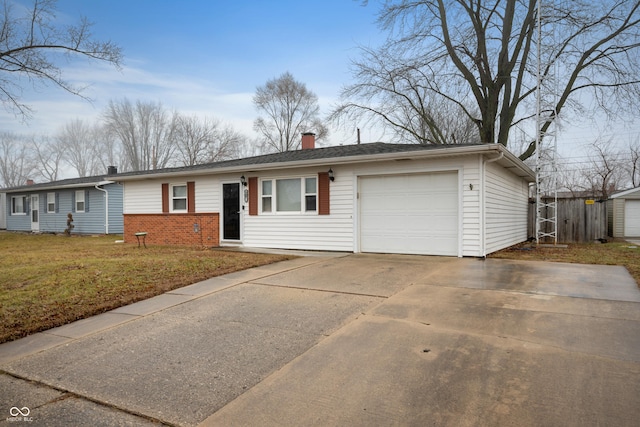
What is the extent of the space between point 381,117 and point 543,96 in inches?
328

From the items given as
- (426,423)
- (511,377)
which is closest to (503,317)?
(511,377)

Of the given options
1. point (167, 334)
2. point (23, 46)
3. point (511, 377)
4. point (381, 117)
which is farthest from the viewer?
point (381, 117)

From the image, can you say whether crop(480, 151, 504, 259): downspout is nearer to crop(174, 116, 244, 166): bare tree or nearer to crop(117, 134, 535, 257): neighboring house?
crop(117, 134, 535, 257): neighboring house

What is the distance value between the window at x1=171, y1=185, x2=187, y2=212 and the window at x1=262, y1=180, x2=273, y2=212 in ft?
10.9

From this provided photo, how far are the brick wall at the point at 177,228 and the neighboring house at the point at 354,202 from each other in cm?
3

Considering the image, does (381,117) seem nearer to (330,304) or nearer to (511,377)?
(330,304)

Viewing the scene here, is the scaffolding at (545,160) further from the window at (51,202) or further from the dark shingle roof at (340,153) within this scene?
the window at (51,202)

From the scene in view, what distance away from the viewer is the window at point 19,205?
23375 mm

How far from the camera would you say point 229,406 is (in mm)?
2500

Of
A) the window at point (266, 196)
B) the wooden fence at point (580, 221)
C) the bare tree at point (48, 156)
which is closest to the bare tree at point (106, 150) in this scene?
the bare tree at point (48, 156)

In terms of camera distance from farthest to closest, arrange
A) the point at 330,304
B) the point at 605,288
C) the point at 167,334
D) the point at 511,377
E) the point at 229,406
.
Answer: the point at 605,288 → the point at 330,304 → the point at 167,334 → the point at 511,377 → the point at 229,406

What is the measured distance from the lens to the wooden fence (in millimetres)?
14891

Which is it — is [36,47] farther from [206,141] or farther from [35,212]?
[206,141]

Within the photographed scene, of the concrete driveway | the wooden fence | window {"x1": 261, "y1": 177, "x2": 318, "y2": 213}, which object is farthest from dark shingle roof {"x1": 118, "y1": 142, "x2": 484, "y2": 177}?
the wooden fence
